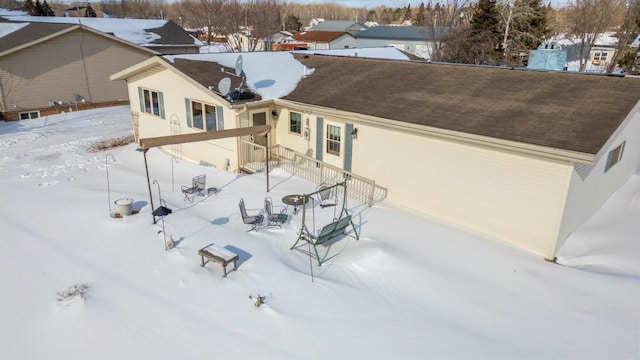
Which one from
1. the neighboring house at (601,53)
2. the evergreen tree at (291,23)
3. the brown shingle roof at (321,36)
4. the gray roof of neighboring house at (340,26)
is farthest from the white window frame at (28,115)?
the evergreen tree at (291,23)

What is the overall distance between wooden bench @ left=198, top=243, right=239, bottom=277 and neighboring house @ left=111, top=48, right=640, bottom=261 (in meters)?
6.06

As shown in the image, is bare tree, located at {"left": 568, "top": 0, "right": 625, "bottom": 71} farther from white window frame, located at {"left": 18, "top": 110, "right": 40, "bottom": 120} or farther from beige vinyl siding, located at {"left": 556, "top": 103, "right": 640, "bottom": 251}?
white window frame, located at {"left": 18, "top": 110, "right": 40, "bottom": 120}

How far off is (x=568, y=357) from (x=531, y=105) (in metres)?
7.02

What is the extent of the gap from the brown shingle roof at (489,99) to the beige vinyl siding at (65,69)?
64.9 feet

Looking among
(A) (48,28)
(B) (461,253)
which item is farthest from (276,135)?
(A) (48,28)

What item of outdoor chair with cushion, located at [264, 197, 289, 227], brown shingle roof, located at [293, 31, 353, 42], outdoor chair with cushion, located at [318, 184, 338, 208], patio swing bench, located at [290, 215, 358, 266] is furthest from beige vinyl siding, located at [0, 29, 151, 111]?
brown shingle roof, located at [293, 31, 353, 42]

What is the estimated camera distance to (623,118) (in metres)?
9.68

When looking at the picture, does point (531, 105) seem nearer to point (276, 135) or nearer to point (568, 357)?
point (568, 357)

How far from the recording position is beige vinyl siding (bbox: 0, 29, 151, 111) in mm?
25930

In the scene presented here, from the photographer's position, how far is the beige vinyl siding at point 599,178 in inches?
394

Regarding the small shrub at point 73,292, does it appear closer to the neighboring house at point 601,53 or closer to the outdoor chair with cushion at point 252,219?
the outdoor chair with cushion at point 252,219

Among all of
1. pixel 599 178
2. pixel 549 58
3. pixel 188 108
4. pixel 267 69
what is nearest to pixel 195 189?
pixel 188 108

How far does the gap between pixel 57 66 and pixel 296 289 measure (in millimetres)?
27456

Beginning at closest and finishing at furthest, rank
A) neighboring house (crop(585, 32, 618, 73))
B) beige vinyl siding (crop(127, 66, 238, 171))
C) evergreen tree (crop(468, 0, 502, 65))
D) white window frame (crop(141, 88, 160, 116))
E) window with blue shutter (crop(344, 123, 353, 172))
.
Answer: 1. window with blue shutter (crop(344, 123, 353, 172))
2. beige vinyl siding (crop(127, 66, 238, 171))
3. white window frame (crop(141, 88, 160, 116))
4. evergreen tree (crop(468, 0, 502, 65))
5. neighboring house (crop(585, 32, 618, 73))
